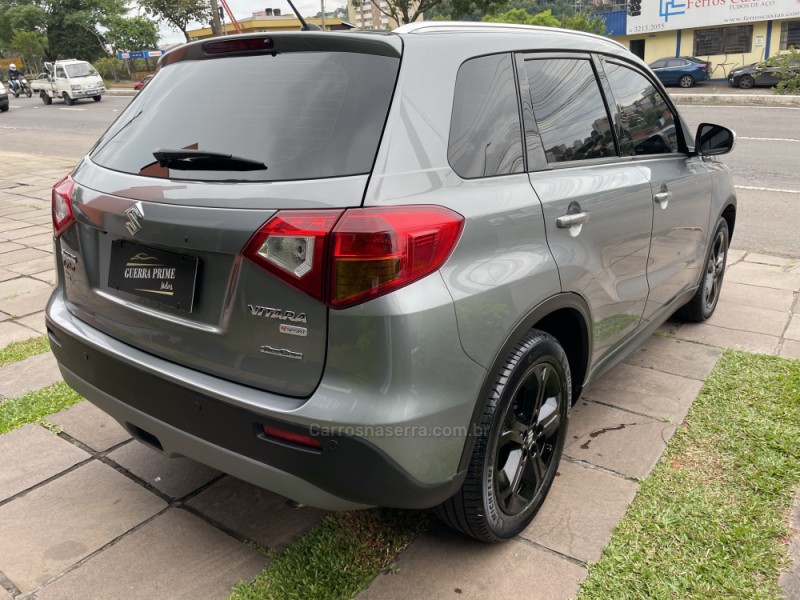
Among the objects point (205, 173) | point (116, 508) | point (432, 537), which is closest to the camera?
point (205, 173)

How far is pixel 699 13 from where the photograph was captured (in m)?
40.6

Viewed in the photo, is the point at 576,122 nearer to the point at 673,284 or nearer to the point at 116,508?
the point at 673,284

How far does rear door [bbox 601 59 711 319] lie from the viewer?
322 centimetres

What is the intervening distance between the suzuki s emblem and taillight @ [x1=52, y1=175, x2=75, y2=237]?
40cm

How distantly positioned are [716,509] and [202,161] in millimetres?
2254

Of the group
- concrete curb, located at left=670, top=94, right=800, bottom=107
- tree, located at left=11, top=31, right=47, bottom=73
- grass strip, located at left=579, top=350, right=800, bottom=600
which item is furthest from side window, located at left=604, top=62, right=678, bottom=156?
tree, located at left=11, top=31, right=47, bottom=73

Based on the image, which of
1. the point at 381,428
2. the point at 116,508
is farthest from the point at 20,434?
the point at 381,428

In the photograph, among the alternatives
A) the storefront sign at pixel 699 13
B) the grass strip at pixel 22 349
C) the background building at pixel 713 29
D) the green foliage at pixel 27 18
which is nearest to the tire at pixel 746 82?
the background building at pixel 713 29

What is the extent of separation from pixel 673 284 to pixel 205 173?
2.59 meters

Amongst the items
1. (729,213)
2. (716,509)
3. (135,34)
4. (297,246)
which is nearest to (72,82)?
(135,34)

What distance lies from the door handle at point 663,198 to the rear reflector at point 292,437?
2097 millimetres

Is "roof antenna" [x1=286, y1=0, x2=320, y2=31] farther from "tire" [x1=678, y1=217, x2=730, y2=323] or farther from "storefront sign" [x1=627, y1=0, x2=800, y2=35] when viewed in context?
"storefront sign" [x1=627, y1=0, x2=800, y2=35]

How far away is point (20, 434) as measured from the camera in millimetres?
3326

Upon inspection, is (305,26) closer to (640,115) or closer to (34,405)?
(640,115)
